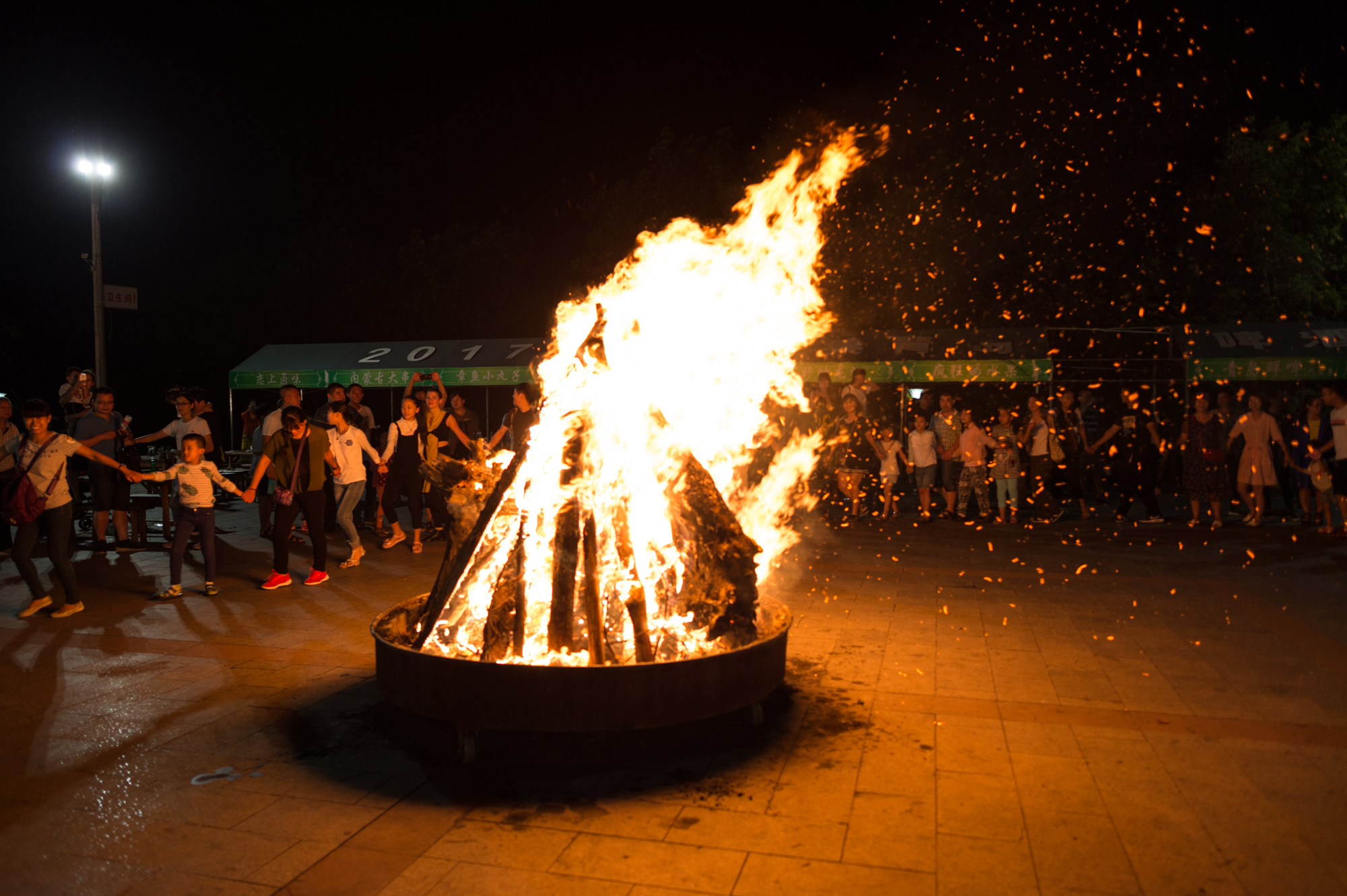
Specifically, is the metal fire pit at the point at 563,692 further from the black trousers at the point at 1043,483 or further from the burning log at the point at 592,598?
the black trousers at the point at 1043,483

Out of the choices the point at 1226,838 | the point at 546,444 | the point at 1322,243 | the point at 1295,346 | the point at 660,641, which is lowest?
the point at 1226,838

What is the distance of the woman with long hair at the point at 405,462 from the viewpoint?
1143 centimetres

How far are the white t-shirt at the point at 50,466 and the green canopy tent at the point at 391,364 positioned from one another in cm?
1104

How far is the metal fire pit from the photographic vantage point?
4.30 metres

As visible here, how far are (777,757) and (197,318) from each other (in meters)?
39.8

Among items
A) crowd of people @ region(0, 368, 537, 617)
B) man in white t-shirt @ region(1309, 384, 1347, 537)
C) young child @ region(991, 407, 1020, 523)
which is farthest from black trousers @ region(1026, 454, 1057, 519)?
crowd of people @ region(0, 368, 537, 617)

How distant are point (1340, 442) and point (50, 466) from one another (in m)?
14.7

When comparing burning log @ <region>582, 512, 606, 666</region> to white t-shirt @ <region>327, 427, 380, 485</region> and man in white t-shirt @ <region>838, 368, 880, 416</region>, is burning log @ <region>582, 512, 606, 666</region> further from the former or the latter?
man in white t-shirt @ <region>838, 368, 880, 416</region>

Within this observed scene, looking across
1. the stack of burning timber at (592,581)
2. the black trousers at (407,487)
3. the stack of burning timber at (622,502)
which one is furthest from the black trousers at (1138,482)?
the black trousers at (407,487)

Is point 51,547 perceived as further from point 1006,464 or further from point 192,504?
point 1006,464

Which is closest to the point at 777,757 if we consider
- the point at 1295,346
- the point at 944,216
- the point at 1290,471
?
the point at 1290,471

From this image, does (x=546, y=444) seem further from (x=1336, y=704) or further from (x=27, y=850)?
(x=1336, y=704)

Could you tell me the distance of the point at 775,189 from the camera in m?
7.20

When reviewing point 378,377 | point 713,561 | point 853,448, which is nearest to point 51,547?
point 713,561
